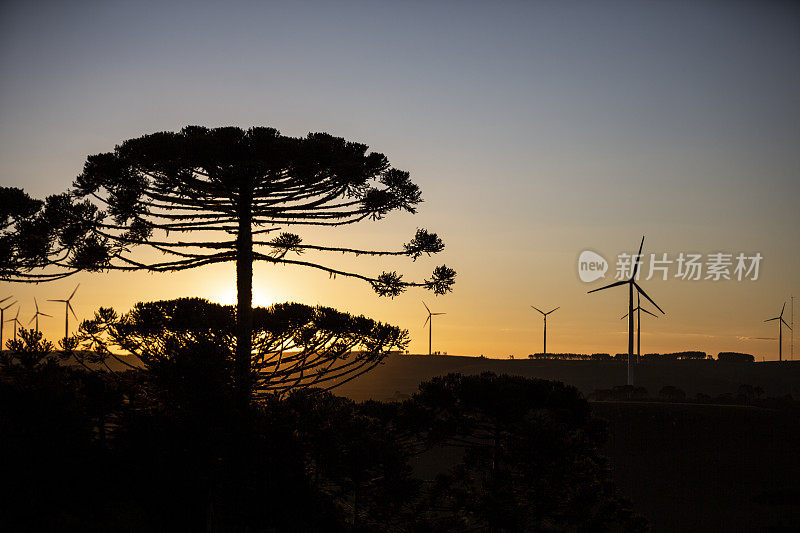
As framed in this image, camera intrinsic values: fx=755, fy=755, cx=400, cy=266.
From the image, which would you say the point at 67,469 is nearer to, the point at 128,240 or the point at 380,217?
the point at 128,240

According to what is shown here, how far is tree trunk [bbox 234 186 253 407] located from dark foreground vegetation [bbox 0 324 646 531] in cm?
160

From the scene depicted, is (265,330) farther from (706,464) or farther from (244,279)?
(706,464)

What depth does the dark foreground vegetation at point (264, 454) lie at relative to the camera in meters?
15.3

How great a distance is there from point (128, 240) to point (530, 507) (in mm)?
13534

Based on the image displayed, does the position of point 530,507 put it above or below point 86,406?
below

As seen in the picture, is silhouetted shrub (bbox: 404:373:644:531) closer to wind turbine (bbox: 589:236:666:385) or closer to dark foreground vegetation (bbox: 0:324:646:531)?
dark foreground vegetation (bbox: 0:324:646:531)

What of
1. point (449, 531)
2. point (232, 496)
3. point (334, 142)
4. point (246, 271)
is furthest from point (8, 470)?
point (334, 142)

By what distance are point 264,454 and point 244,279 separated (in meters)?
6.41

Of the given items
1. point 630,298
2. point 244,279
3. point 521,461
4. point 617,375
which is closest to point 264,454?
point 244,279

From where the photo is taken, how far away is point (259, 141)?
2039cm

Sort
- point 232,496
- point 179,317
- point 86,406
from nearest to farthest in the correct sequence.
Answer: point 232,496 → point 86,406 → point 179,317

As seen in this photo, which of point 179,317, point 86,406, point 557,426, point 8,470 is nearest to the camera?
point 8,470

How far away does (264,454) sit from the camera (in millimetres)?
16938

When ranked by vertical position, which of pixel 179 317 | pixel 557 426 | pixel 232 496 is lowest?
pixel 232 496
